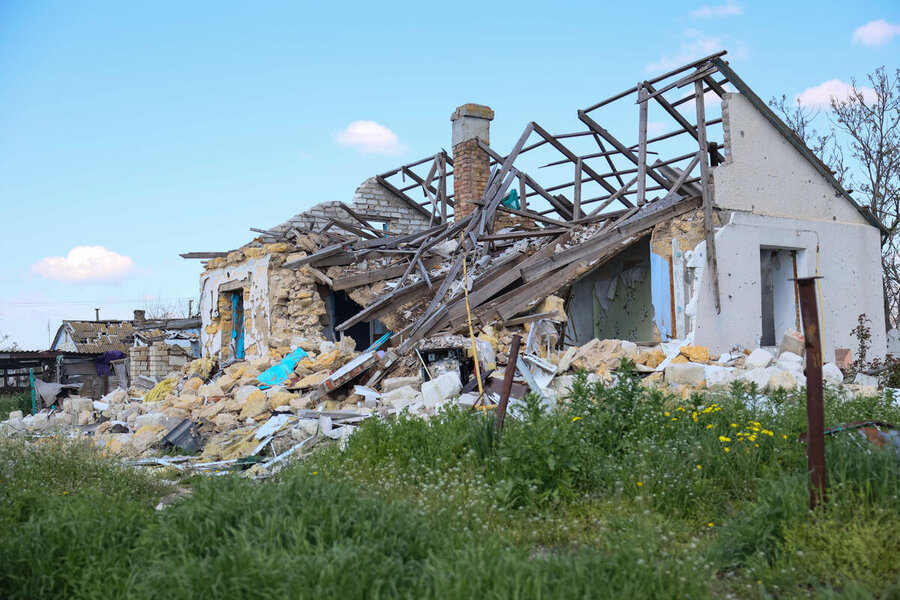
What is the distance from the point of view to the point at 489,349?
9.14 m

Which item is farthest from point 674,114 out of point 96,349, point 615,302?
point 96,349

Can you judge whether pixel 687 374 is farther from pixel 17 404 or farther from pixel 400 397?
pixel 17 404

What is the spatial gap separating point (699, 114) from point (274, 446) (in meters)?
7.74

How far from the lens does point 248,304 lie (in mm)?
13766

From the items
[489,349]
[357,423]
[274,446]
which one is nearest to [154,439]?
[274,446]

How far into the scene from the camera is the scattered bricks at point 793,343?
957cm

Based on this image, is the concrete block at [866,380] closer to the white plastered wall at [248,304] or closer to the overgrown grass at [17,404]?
the white plastered wall at [248,304]

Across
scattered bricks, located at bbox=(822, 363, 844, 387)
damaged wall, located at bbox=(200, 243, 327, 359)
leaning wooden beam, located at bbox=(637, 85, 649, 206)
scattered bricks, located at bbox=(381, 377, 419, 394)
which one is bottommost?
scattered bricks, located at bbox=(822, 363, 844, 387)

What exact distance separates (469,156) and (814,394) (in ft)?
35.0

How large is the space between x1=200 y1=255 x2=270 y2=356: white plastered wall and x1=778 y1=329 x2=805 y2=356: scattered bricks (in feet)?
28.9

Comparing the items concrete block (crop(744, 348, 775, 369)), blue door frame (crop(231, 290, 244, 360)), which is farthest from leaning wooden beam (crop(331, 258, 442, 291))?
concrete block (crop(744, 348, 775, 369))

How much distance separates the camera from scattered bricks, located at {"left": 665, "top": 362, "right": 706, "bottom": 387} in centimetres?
832

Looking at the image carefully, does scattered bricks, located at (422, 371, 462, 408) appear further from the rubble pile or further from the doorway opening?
the doorway opening

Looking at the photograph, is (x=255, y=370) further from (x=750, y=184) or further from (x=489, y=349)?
(x=750, y=184)
